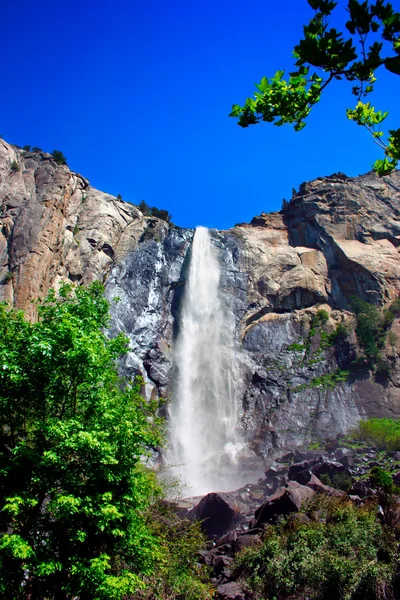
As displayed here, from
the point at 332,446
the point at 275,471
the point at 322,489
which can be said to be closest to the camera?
the point at 322,489

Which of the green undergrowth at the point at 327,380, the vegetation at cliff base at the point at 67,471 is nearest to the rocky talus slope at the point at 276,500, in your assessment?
the green undergrowth at the point at 327,380

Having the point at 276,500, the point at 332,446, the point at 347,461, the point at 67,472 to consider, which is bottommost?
the point at 276,500

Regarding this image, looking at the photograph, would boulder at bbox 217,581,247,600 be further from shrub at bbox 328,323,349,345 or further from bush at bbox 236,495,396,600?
shrub at bbox 328,323,349,345

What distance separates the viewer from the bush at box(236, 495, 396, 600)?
12.8m

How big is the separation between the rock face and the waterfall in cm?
123

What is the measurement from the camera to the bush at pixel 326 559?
12797mm

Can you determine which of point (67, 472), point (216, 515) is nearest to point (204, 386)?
point (216, 515)

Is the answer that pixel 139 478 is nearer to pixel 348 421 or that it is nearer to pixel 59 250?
pixel 348 421

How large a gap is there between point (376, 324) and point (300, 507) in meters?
29.6

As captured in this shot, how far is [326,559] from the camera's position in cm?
1384

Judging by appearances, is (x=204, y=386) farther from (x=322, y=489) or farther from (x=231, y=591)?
(x=231, y=591)

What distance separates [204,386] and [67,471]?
33683mm

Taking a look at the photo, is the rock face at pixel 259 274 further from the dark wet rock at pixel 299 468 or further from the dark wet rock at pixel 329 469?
the dark wet rock at pixel 329 469

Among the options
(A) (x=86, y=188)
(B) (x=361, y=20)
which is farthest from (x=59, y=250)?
(B) (x=361, y=20)
